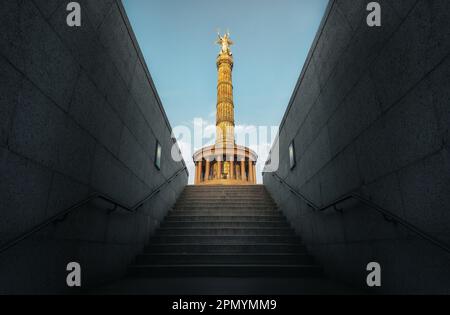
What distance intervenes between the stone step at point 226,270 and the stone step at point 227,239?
3.83 ft

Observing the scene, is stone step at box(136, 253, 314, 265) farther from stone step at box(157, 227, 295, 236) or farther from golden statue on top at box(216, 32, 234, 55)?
golden statue on top at box(216, 32, 234, 55)

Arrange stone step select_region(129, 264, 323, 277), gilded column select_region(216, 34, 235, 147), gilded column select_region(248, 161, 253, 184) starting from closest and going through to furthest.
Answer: stone step select_region(129, 264, 323, 277) → gilded column select_region(248, 161, 253, 184) → gilded column select_region(216, 34, 235, 147)

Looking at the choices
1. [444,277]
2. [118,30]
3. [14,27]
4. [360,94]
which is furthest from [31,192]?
[360,94]

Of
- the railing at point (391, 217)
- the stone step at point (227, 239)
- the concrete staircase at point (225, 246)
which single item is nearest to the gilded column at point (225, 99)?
the concrete staircase at point (225, 246)

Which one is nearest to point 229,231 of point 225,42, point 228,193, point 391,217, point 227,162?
point 228,193

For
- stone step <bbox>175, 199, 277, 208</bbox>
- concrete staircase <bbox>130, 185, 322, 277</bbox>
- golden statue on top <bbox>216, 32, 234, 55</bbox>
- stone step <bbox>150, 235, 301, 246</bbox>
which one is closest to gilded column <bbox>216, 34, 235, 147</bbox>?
golden statue on top <bbox>216, 32, 234, 55</bbox>

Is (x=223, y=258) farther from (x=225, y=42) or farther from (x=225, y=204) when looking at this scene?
(x=225, y=42)

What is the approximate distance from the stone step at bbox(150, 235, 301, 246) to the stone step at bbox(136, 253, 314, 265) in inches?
25.3

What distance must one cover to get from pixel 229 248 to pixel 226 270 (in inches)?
36.6

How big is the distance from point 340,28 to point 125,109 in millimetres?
4047

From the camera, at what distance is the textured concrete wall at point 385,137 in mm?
2271

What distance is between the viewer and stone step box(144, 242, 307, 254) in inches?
223

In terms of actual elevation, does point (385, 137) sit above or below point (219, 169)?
below

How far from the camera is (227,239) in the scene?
20.0 ft
